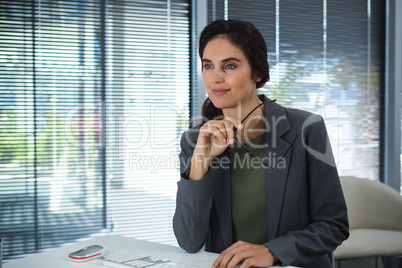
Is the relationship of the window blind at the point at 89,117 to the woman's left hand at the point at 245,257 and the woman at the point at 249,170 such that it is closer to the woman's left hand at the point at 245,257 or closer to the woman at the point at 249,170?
the woman at the point at 249,170

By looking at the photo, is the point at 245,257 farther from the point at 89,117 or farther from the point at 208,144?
the point at 89,117

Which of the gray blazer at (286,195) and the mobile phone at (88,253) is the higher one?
the gray blazer at (286,195)

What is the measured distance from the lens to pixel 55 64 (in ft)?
10.3

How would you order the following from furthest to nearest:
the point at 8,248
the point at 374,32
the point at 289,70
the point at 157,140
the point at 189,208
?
the point at 374,32
the point at 289,70
the point at 157,140
the point at 8,248
the point at 189,208

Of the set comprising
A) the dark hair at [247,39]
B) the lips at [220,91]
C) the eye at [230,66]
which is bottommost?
the lips at [220,91]

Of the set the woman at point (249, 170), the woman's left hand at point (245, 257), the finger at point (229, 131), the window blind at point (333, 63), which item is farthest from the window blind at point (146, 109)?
the woman's left hand at point (245, 257)

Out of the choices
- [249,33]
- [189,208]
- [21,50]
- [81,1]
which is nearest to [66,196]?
[21,50]

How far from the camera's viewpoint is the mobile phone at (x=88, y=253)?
1.37 meters

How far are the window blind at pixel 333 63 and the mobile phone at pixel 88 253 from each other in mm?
2530

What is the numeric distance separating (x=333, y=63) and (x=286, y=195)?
8.54 feet

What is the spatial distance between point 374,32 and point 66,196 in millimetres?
3186

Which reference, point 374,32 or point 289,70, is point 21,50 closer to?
point 289,70

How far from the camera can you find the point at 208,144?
162 centimetres

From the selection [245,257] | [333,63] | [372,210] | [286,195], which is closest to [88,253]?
[245,257]
